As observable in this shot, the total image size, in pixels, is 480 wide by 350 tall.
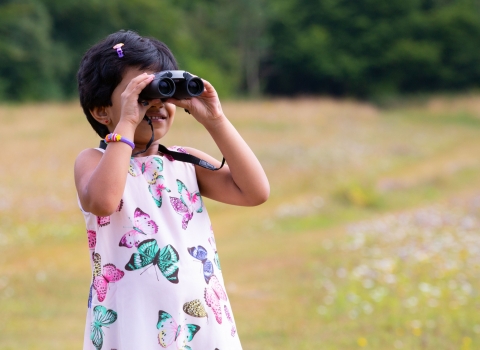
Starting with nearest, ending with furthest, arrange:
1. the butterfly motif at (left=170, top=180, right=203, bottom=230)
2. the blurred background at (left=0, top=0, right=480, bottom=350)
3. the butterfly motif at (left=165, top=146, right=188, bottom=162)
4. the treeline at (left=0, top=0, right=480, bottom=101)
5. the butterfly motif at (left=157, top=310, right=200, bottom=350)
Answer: the butterfly motif at (left=157, top=310, right=200, bottom=350)
the butterfly motif at (left=170, top=180, right=203, bottom=230)
the butterfly motif at (left=165, top=146, right=188, bottom=162)
the blurred background at (left=0, top=0, right=480, bottom=350)
the treeline at (left=0, top=0, right=480, bottom=101)

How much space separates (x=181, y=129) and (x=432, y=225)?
10970 millimetres

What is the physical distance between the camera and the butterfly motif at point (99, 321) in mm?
1991

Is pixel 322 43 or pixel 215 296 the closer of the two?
pixel 215 296

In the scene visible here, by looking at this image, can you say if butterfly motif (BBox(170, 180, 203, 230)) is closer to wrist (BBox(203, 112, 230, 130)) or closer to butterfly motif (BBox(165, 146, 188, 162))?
butterfly motif (BBox(165, 146, 188, 162))

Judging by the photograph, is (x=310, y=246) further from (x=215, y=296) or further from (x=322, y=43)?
(x=322, y=43)

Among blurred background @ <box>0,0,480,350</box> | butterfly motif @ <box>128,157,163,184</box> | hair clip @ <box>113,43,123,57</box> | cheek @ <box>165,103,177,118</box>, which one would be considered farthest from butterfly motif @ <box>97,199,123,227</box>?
blurred background @ <box>0,0,480,350</box>

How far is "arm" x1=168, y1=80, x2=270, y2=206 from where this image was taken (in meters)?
2.11

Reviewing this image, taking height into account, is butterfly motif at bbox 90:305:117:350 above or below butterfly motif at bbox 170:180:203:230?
below

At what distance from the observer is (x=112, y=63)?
2133mm

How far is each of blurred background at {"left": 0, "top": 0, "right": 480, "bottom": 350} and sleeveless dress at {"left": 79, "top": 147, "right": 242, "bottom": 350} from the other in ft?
8.71

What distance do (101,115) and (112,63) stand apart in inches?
7.0

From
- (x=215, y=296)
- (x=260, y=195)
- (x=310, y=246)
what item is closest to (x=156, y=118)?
→ (x=260, y=195)

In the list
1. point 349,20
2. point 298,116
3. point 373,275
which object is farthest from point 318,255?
point 349,20

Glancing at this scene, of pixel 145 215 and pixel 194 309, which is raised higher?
pixel 145 215
